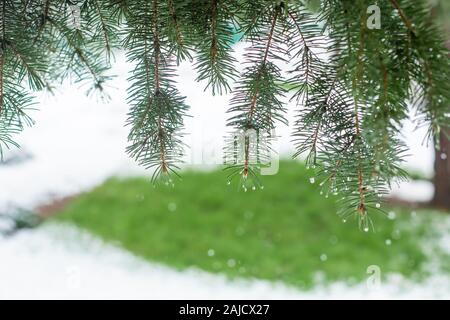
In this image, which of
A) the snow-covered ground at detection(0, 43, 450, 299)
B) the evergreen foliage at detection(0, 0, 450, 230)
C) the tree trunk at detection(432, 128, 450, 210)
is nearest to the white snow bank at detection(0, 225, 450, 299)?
the snow-covered ground at detection(0, 43, 450, 299)

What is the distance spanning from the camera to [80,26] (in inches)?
25.1

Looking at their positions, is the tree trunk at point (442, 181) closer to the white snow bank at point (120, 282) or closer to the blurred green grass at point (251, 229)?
the blurred green grass at point (251, 229)

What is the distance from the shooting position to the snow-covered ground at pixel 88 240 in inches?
69.7

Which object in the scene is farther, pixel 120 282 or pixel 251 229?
pixel 251 229

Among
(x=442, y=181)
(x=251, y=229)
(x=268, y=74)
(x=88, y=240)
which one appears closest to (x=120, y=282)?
(x=88, y=240)

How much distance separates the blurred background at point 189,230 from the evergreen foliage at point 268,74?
1.08m

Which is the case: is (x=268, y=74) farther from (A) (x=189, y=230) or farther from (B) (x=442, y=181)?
(B) (x=442, y=181)

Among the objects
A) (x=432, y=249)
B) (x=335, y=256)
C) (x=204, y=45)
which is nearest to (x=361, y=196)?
(x=204, y=45)

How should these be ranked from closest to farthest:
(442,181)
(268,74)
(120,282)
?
(268,74)
(120,282)
(442,181)

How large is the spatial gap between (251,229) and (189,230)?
251 millimetres

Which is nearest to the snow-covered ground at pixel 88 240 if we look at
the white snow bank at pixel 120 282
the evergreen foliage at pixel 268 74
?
the white snow bank at pixel 120 282

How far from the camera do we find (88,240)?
2.09m

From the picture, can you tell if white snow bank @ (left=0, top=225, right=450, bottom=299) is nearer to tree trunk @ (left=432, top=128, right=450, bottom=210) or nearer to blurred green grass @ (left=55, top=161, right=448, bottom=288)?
blurred green grass @ (left=55, top=161, right=448, bottom=288)

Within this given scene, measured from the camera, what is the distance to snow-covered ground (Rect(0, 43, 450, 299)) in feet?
5.81
